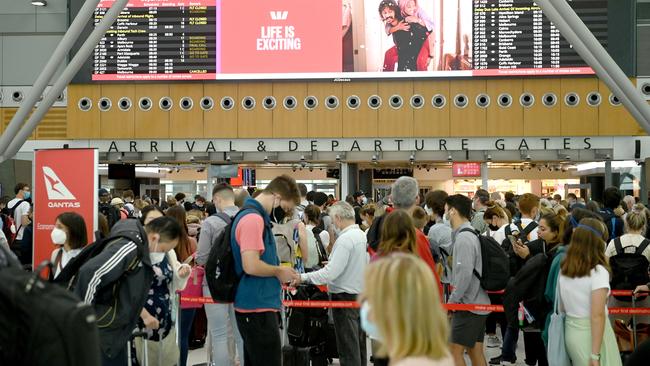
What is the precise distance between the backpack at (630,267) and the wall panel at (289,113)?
467 inches

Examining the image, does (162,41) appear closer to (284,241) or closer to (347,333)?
(284,241)

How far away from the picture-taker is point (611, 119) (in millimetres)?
18188

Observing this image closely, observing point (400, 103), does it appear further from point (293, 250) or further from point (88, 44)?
point (293, 250)

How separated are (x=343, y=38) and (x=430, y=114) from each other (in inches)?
107

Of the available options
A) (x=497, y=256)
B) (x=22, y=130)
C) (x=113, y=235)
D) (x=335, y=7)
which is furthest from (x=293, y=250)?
(x=335, y=7)

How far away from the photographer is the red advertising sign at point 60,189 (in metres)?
7.14

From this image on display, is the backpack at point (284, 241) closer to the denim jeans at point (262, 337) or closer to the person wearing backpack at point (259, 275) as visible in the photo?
the person wearing backpack at point (259, 275)

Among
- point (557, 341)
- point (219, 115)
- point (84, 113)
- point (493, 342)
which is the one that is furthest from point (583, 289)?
point (84, 113)

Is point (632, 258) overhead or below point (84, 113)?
below

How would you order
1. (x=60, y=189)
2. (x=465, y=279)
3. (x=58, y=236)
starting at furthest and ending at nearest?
(x=60, y=189)
(x=465, y=279)
(x=58, y=236)

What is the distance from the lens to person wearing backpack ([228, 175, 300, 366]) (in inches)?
200

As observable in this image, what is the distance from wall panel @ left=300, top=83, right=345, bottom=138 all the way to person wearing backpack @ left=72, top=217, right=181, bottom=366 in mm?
14056

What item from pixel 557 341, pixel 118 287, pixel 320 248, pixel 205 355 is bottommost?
pixel 205 355

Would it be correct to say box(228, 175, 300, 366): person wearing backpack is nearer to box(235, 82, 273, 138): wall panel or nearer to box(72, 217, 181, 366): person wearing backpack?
box(72, 217, 181, 366): person wearing backpack
